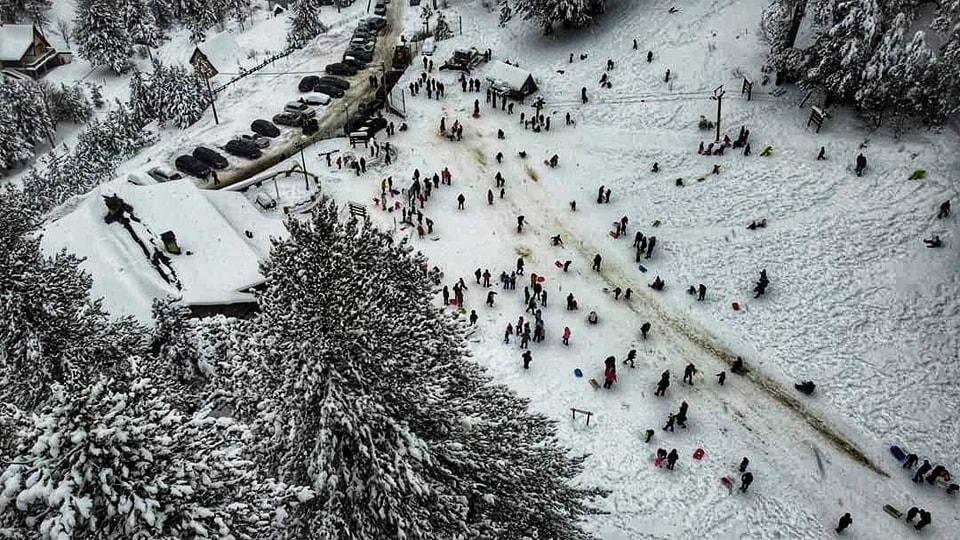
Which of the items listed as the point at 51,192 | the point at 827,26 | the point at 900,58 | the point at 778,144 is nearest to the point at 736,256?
the point at 778,144

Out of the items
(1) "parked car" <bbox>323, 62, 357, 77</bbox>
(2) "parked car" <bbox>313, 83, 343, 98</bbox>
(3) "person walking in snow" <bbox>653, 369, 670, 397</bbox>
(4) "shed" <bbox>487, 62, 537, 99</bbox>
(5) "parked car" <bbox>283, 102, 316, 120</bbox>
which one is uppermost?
(4) "shed" <bbox>487, 62, 537, 99</bbox>

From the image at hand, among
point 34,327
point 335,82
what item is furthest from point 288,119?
point 34,327

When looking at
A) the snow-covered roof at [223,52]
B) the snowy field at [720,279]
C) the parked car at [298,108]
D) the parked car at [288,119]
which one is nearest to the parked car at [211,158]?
the parked car at [288,119]

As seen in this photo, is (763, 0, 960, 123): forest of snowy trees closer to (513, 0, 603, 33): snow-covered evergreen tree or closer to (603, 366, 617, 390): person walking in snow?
(513, 0, 603, 33): snow-covered evergreen tree

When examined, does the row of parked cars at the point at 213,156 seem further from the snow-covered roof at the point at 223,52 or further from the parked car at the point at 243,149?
the snow-covered roof at the point at 223,52

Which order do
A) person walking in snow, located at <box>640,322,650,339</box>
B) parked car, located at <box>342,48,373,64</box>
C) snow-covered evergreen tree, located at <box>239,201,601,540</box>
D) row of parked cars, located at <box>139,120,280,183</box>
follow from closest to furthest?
1. snow-covered evergreen tree, located at <box>239,201,601,540</box>
2. person walking in snow, located at <box>640,322,650,339</box>
3. row of parked cars, located at <box>139,120,280,183</box>
4. parked car, located at <box>342,48,373,64</box>

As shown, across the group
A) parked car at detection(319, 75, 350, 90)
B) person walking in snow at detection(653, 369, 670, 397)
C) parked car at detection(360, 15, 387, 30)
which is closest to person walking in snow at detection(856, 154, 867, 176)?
person walking in snow at detection(653, 369, 670, 397)

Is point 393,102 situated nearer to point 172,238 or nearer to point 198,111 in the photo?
point 198,111
